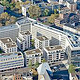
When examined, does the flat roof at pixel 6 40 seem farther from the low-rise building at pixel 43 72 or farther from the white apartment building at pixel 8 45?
the low-rise building at pixel 43 72

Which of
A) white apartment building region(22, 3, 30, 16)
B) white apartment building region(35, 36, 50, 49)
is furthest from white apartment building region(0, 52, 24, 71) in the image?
white apartment building region(22, 3, 30, 16)

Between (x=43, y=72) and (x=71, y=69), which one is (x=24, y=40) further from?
(x=43, y=72)

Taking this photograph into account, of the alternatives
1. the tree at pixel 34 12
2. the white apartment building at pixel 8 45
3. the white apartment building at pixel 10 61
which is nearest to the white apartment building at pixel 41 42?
the white apartment building at pixel 8 45

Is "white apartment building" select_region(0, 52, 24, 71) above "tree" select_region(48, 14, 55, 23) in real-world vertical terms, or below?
below

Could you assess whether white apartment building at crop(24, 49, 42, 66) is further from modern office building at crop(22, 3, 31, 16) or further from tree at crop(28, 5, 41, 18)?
modern office building at crop(22, 3, 31, 16)

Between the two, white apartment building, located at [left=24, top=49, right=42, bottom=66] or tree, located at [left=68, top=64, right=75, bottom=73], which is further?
white apartment building, located at [left=24, top=49, right=42, bottom=66]

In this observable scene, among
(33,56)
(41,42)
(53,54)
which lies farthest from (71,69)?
(41,42)
